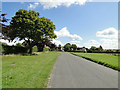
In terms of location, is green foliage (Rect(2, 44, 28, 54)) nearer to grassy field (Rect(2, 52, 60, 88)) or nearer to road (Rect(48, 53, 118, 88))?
grassy field (Rect(2, 52, 60, 88))

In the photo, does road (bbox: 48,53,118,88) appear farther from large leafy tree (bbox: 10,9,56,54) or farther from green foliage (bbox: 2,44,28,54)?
green foliage (bbox: 2,44,28,54)

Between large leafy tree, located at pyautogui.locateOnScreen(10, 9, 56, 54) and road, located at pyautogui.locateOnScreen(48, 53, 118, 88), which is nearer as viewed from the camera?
road, located at pyautogui.locateOnScreen(48, 53, 118, 88)

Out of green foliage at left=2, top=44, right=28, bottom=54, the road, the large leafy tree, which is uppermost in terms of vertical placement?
the large leafy tree

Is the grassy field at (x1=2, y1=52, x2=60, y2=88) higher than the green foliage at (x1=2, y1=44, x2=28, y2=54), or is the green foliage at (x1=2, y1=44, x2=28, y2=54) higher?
the green foliage at (x1=2, y1=44, x2=28, y2=54)

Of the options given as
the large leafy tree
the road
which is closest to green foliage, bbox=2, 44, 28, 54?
the large leafy tree

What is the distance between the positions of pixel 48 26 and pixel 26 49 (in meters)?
10.7

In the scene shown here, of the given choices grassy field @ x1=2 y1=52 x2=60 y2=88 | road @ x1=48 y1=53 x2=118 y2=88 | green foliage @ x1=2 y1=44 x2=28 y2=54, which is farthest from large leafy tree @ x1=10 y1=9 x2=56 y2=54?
road @ x1=48 y1=53 x2=118 y2=88

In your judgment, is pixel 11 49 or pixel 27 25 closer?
pixel 27 25

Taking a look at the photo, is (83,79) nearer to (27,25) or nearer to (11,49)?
(27,25)

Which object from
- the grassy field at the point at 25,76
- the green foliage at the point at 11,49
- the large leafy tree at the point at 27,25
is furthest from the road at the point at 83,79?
the green foliage at the point at 11,49

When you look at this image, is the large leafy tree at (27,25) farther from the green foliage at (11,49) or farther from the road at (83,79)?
the road at (83,79)

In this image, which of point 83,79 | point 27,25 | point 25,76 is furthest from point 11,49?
point 83,79

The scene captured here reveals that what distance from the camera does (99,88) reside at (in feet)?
16.6

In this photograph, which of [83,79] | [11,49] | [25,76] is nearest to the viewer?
[83,79]
